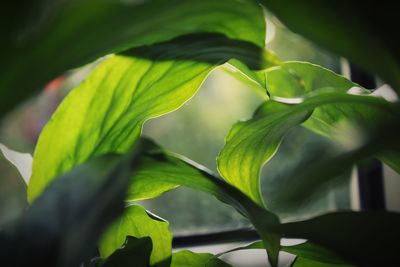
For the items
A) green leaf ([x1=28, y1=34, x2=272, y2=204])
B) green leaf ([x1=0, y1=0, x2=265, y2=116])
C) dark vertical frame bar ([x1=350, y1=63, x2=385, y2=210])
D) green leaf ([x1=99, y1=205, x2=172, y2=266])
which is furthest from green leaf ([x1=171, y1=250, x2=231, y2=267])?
dark vertical frame bar ([x1=350, y1=63, x2=385, y2=210])

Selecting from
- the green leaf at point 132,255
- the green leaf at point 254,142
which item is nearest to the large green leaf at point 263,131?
the green leaf at point 254,142

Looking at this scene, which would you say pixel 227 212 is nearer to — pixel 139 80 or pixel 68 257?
pixel 139 80

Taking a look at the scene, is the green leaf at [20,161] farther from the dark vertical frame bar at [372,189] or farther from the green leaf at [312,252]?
the dark vertical frame bar at [372,189]

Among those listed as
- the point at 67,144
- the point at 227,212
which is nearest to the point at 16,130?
the point at 67,144

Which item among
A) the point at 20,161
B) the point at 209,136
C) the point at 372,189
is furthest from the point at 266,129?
the point at 372,189

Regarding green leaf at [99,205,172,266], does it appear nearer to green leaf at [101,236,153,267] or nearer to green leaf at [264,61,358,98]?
green leaf at [101,236,153,267]
